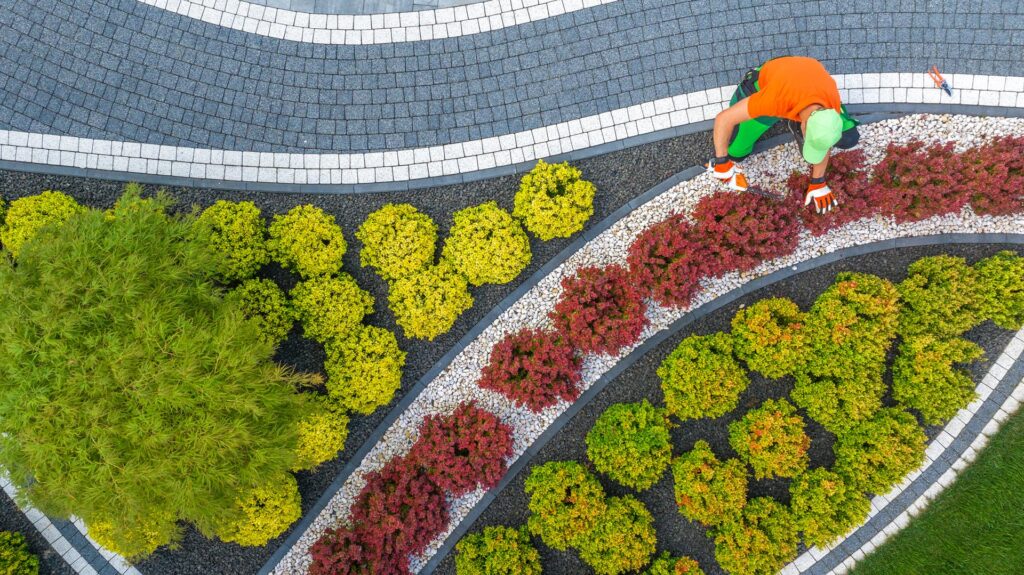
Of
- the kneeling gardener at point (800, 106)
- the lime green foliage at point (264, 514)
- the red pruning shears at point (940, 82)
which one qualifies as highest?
the kneeling gardener at point (800, 106)

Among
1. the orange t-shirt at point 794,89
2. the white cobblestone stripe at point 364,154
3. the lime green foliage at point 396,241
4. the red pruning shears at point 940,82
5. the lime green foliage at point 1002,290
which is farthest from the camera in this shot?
the white cobblestone stripe at point 364,154

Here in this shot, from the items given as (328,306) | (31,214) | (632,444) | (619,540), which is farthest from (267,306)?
(619,540)

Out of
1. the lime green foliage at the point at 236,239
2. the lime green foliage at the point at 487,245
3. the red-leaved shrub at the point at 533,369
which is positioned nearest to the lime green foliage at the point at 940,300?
the red-leaved shrub at the point at 533,369

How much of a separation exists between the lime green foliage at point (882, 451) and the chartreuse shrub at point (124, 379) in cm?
794

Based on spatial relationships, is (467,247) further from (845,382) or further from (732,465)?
(845,382)

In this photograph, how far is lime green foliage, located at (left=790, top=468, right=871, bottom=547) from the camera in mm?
8031

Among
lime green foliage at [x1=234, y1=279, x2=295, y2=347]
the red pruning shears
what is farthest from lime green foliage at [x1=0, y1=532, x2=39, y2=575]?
the red pruning shears

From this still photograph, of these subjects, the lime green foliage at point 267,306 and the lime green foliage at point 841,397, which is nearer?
the lime green foliage at point 841,397

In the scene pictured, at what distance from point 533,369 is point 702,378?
2.40m

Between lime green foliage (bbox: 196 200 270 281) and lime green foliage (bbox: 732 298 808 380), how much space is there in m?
7.10

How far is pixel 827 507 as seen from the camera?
8.01 meters

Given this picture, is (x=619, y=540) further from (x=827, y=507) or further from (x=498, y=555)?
(x=827, y=507)

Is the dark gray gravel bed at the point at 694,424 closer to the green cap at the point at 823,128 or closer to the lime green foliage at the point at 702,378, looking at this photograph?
the lime green foliage at the point at 702,378

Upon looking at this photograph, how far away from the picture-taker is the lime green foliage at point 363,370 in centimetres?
825
